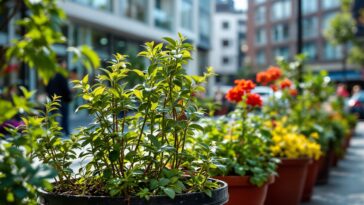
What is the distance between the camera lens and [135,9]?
27.2m

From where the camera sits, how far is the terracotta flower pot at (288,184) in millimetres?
5527

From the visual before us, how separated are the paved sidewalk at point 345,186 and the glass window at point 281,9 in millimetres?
57898

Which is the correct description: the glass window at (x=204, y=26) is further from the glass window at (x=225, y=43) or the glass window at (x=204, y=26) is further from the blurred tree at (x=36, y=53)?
the glass window at (x=225, y=43)

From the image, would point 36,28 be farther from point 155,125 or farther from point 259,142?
point 259,142

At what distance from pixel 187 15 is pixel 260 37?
41.4 m

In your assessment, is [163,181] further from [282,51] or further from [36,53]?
[282,51]

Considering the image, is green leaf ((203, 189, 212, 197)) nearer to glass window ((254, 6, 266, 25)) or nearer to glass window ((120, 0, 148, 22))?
glass window ((120, 0, 148, 22))

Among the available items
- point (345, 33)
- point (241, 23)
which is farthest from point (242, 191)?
point (241, 23)

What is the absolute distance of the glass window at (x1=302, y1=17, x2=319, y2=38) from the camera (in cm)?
6438

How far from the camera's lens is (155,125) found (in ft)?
10.3

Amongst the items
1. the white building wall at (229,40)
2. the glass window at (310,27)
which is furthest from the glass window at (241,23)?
the glass window at (310,27)

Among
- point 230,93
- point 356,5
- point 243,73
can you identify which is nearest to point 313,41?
point 243,73

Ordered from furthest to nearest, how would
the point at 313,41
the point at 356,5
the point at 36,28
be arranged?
the point at 313,41 < the point at 356,5 < the point at 36,28

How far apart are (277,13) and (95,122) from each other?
69554 mm
